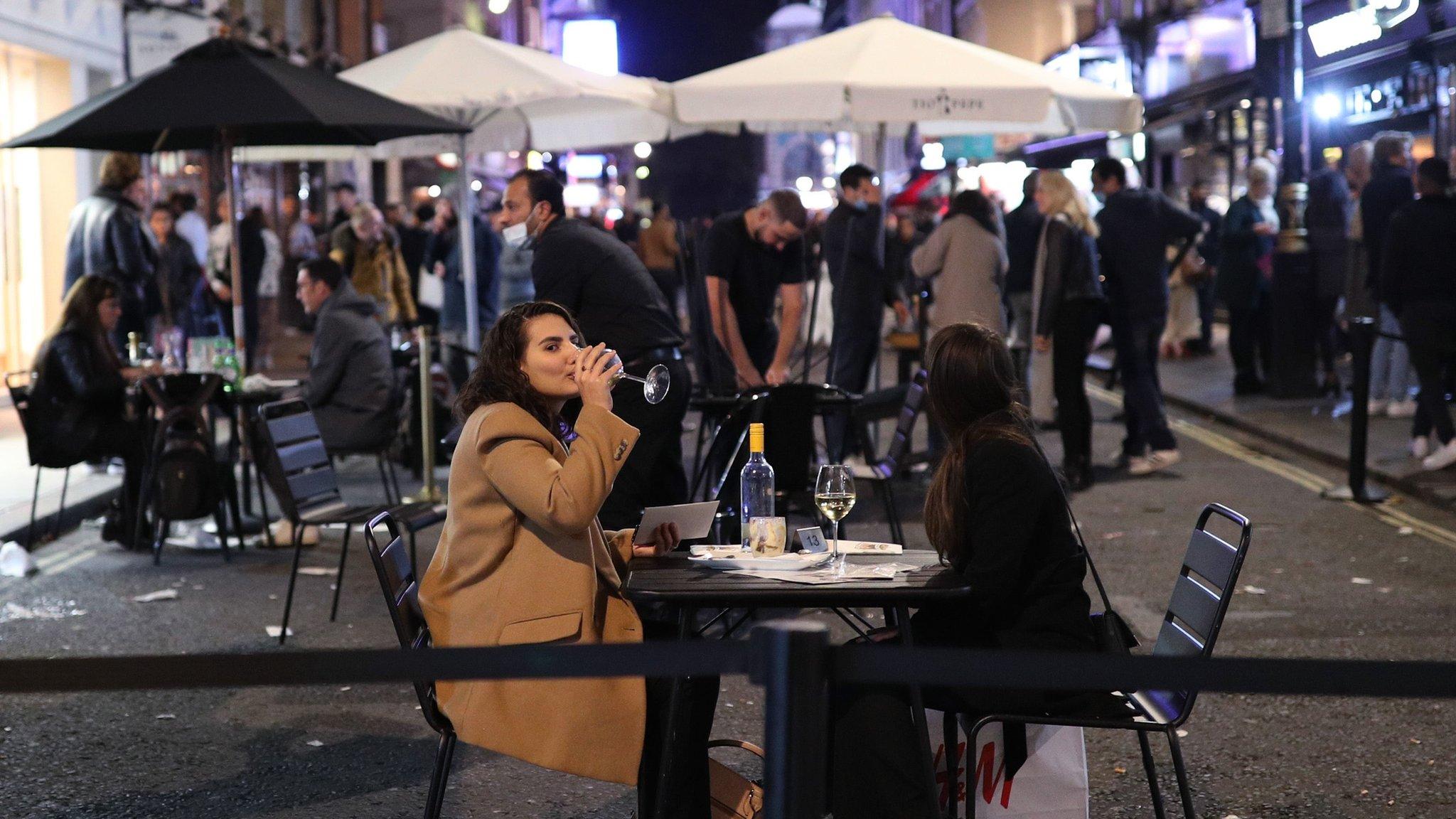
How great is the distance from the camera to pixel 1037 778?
4.07 meters

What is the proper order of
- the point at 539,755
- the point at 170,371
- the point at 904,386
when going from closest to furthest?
1. the point at 539,755
2. the point at 170,371
3. the point at 904,386

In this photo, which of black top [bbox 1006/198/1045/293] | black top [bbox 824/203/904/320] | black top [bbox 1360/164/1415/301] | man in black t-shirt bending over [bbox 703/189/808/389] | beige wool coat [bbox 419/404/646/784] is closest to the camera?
beige wool coat [bbox 419/404/646/784]

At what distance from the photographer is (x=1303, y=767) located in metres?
5.16

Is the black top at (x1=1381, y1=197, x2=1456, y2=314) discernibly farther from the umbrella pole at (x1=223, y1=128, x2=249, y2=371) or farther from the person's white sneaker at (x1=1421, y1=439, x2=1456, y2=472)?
the umbrella pole at (x1=223, y1=128, x2=249, y2=371)

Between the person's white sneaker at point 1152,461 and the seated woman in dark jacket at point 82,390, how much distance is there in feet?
21.6

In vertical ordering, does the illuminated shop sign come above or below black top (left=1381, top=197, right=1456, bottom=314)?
above

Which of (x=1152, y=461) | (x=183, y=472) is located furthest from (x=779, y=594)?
(x=1152, y=461)

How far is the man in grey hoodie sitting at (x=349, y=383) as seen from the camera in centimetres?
932

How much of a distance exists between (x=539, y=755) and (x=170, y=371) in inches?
242

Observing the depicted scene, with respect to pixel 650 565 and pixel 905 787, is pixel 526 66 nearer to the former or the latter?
pixel 650 565

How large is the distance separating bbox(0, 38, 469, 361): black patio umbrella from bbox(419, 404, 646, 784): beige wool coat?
16.9 feet

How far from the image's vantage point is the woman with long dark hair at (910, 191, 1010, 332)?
1090 cm

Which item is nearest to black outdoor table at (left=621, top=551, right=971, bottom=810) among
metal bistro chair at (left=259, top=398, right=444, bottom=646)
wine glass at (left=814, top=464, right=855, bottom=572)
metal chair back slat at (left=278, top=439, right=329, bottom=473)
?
wine glass at (left=814, top=464, right=855, bottom=572)

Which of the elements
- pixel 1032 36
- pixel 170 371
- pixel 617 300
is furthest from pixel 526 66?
pixel 1032 36
